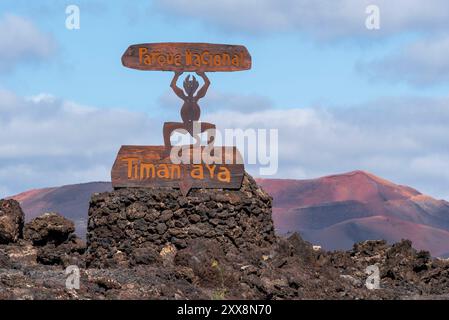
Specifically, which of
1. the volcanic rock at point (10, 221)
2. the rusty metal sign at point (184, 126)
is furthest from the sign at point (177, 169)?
the volcanic rock at point (10, 221)

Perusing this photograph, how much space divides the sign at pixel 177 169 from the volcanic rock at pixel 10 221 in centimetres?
414

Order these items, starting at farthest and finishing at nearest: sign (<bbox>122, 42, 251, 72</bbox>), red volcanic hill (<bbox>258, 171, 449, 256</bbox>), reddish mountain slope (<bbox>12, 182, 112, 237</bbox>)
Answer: reddish mountain slope (<bbox>12, 182, 112, 237</bbox>) → red volcanic hill (<bbox>258, 171, 449, 256</bbox>) → sign (<bbox>122, 42, 251, 72</bbox>)

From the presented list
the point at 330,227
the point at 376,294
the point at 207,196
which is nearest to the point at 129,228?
the point at 207,196

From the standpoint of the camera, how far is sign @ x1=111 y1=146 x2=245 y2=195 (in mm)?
20953

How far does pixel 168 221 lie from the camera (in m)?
20.7

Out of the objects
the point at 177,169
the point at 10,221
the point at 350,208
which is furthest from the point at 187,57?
the point at 350,208

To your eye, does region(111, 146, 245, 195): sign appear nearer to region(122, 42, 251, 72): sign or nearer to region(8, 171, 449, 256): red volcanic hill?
region(122, 42, 251, 72): sign

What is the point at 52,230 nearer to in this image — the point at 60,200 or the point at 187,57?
the point at 187,57

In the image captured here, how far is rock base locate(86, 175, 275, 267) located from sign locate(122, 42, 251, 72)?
254cm

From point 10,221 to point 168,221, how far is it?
5.32 meters

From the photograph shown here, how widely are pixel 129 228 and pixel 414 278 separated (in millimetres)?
→ 6530

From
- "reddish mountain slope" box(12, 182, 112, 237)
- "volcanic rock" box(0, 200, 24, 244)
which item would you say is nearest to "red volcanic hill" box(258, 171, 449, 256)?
"reddish mountain slope" box(12, 182, 112, 237)

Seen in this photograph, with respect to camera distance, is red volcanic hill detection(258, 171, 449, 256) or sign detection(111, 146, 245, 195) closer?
sign detection(111, 146, 245, 195)
